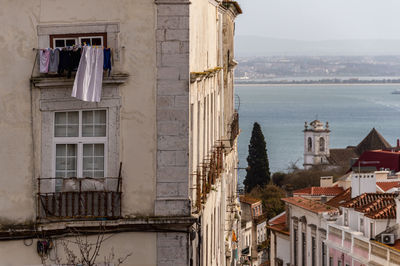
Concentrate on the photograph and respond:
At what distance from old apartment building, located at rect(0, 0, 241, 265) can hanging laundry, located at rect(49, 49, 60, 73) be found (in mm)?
41

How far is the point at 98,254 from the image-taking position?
1675 cm

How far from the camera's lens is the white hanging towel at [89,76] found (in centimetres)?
1641

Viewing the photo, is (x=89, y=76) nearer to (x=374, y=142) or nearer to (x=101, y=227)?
(x=101, y=227)

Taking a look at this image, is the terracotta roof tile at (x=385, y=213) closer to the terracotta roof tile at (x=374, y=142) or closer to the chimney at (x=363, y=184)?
the chimney at (x=363, y=184)

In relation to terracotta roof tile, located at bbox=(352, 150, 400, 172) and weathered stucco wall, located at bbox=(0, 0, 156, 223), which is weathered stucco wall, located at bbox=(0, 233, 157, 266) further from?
terracotta roof tile, located at bbox=(352, 150, 400, 172)

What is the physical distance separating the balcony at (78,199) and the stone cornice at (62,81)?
1.37 m

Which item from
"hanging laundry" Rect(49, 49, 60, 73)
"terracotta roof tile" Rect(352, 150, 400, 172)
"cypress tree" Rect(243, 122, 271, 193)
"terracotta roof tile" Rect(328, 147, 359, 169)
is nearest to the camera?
"hanging laundry" Rect(49, 49, 60, 73)

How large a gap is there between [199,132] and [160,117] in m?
3.64

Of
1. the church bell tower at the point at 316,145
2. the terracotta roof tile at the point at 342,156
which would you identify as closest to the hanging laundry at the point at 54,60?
the terracotta roof tile at the point at 342,156

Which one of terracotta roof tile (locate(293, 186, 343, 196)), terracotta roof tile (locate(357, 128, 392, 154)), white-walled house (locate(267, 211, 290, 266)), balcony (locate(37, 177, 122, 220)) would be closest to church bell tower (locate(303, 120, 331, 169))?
terracotta roof tile (locate(357, 128, 392, 154))

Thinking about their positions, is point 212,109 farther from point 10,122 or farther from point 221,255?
point 10,122

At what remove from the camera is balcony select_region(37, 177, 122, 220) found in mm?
16703

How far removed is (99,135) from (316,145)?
174 meters

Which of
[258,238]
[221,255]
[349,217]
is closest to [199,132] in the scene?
[221,255]
